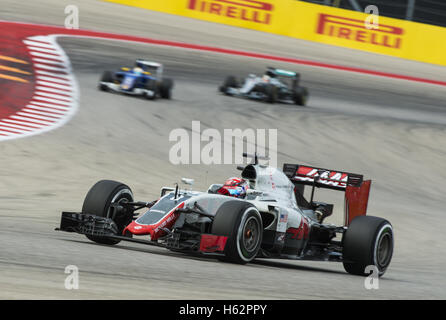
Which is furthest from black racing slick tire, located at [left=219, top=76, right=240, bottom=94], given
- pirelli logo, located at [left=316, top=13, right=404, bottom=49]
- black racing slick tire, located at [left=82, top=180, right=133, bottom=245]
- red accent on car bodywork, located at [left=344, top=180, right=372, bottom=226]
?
black racing slick tire, located at [left=82, top=180, right=133, bottom=245]

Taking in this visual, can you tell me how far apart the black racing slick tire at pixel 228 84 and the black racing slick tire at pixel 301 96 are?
5.68ft

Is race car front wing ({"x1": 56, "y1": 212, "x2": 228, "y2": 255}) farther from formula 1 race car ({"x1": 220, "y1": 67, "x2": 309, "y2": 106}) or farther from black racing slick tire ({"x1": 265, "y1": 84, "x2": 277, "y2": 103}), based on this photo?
formula 1 race car ({"x1": 220, "y1": 67, "x2": 309, "y2": 106})

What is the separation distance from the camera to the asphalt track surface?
25.0 feet

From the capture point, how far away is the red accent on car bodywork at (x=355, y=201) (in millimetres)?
11117

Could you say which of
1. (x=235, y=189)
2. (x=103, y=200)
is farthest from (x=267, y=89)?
(x=103, y=200)

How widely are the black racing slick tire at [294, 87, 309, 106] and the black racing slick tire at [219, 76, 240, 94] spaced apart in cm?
173

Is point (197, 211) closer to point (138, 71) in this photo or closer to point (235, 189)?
point (235, 189)

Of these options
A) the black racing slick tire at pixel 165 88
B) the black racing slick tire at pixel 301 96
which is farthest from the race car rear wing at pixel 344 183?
the black racing slick tire at pixel 301 96

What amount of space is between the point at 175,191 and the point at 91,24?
68.2 ft

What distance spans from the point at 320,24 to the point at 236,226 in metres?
25.8

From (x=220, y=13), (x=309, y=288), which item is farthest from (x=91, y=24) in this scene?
(x=309, y=288)

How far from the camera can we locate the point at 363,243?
10164 millimetres

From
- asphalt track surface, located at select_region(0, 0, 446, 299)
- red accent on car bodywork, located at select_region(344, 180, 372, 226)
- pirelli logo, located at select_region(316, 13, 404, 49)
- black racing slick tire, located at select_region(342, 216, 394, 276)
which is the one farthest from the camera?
pirelli logo, located at select_region(316, 13, 404, 49)

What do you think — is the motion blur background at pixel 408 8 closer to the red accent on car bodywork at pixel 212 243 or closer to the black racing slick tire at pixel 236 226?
the black racing slick tire at pixel 236 226
